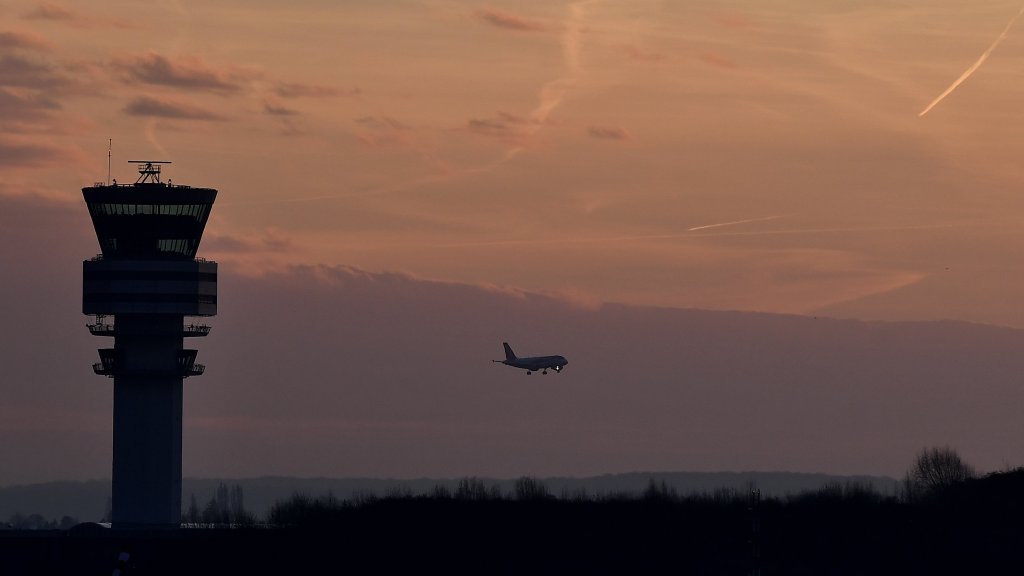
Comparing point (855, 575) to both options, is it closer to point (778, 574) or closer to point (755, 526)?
point (778, 574)

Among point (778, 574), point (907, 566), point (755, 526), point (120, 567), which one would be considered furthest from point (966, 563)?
point (120, 567)

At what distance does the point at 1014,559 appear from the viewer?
653 ft

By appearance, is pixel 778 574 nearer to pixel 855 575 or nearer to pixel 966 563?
pixel 855 575

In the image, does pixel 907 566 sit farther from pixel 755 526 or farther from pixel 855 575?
pixel 755 526

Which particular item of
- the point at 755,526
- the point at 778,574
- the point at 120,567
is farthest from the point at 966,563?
the point at 120,567

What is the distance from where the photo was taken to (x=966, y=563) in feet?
645

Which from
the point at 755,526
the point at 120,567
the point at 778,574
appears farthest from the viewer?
the point at 778,574

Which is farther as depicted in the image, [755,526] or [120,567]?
[755,526]

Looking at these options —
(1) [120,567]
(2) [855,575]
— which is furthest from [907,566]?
(1) [120,567]

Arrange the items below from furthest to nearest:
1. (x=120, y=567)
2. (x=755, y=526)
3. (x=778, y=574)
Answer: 1. (x=778, y=574)
2. (x=755, y=526)
3. (x=120, y=567)

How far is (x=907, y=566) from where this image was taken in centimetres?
19800

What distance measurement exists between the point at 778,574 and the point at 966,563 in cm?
2034

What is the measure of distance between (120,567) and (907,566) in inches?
4787

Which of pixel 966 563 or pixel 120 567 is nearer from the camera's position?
pixel 120 567
